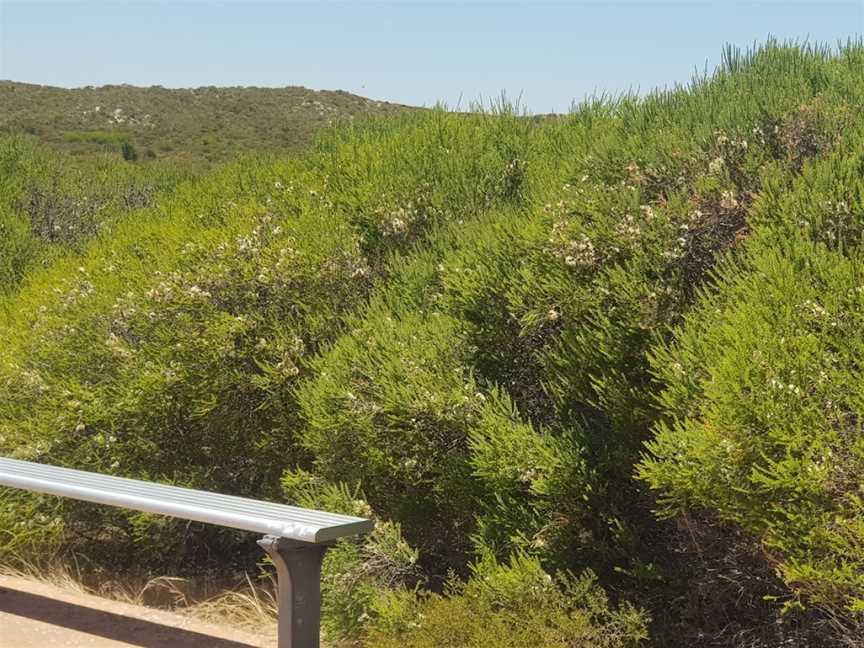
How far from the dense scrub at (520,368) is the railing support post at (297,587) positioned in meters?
0.59

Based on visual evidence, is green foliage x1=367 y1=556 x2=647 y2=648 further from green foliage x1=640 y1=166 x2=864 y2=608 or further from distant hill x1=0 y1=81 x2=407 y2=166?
distant hill x1=0 y1=81 x2=407 y2=166

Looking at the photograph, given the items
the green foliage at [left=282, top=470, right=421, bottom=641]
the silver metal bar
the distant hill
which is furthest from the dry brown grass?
the distant hill

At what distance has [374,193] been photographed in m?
7.71

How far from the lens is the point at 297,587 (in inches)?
182

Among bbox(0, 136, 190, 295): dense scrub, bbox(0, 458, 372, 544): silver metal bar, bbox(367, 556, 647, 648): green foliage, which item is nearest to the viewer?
bbox(0, 458, 372, 544): silver metal bar

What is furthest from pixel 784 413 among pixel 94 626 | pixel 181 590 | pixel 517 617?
pixel 181 590

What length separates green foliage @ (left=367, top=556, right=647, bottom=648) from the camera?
4.84 metres

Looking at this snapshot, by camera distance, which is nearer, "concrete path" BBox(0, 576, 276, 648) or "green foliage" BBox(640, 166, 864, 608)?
"green foliage" BBox(640, 166, 864, 608)

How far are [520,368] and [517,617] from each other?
1.55 m

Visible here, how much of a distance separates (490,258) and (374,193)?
184cm

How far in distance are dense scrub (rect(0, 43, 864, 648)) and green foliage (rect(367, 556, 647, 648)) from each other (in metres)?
0.01

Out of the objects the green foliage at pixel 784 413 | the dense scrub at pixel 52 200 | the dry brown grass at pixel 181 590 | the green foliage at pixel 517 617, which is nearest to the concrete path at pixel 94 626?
the dry brown grass at pixel 181 590

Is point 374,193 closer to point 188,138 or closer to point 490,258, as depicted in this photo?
point 490,258

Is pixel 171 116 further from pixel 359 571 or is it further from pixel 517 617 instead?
pixel 517 617
